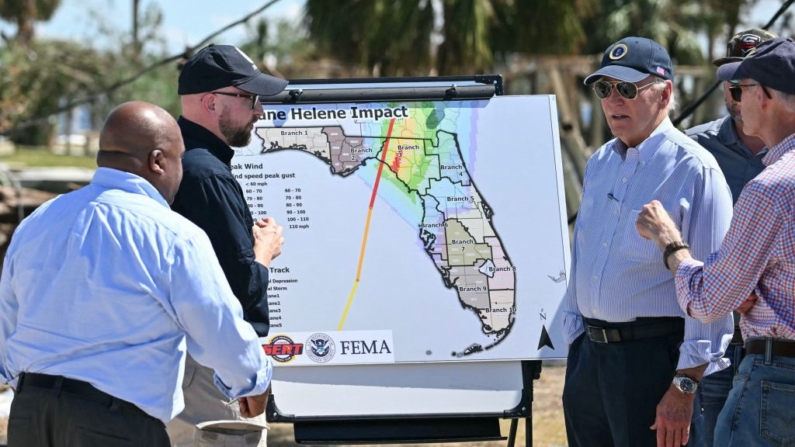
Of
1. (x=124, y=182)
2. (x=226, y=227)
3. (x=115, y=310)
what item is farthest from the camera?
(x=226, y=227)

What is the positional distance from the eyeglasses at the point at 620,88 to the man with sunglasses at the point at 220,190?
3.80 ft

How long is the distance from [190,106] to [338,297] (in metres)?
1.17

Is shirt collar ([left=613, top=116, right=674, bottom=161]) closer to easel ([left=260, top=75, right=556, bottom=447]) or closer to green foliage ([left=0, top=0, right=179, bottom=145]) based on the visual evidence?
easel ([left=260, top=75, right=556, bottom=447])

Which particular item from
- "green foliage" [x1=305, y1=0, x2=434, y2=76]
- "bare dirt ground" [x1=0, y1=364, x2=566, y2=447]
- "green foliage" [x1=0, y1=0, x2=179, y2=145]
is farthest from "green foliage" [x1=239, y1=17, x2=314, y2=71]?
"bare dirt ground" [x1=0, y1=364, x2=566, y2=447]

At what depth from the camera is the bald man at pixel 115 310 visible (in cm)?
265

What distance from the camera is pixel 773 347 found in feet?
9.20

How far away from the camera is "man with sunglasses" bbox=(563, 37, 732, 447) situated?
11.1 feet

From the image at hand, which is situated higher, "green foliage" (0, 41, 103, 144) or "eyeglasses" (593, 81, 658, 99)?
"green foliage" (0, 41, 103, 144)

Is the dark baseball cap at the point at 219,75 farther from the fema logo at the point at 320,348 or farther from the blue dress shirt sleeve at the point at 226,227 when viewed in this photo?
the fema logo at the point at 320,348

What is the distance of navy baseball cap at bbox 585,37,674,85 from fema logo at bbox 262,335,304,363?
1.63m

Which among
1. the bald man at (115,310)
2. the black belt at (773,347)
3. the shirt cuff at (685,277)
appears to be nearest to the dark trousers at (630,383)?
the shirt cuff at (685,277)

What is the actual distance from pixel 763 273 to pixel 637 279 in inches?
27.1

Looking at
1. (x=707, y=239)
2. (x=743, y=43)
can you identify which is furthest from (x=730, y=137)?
(x=707, y=239)

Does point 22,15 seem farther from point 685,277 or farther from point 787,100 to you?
point 787,100
